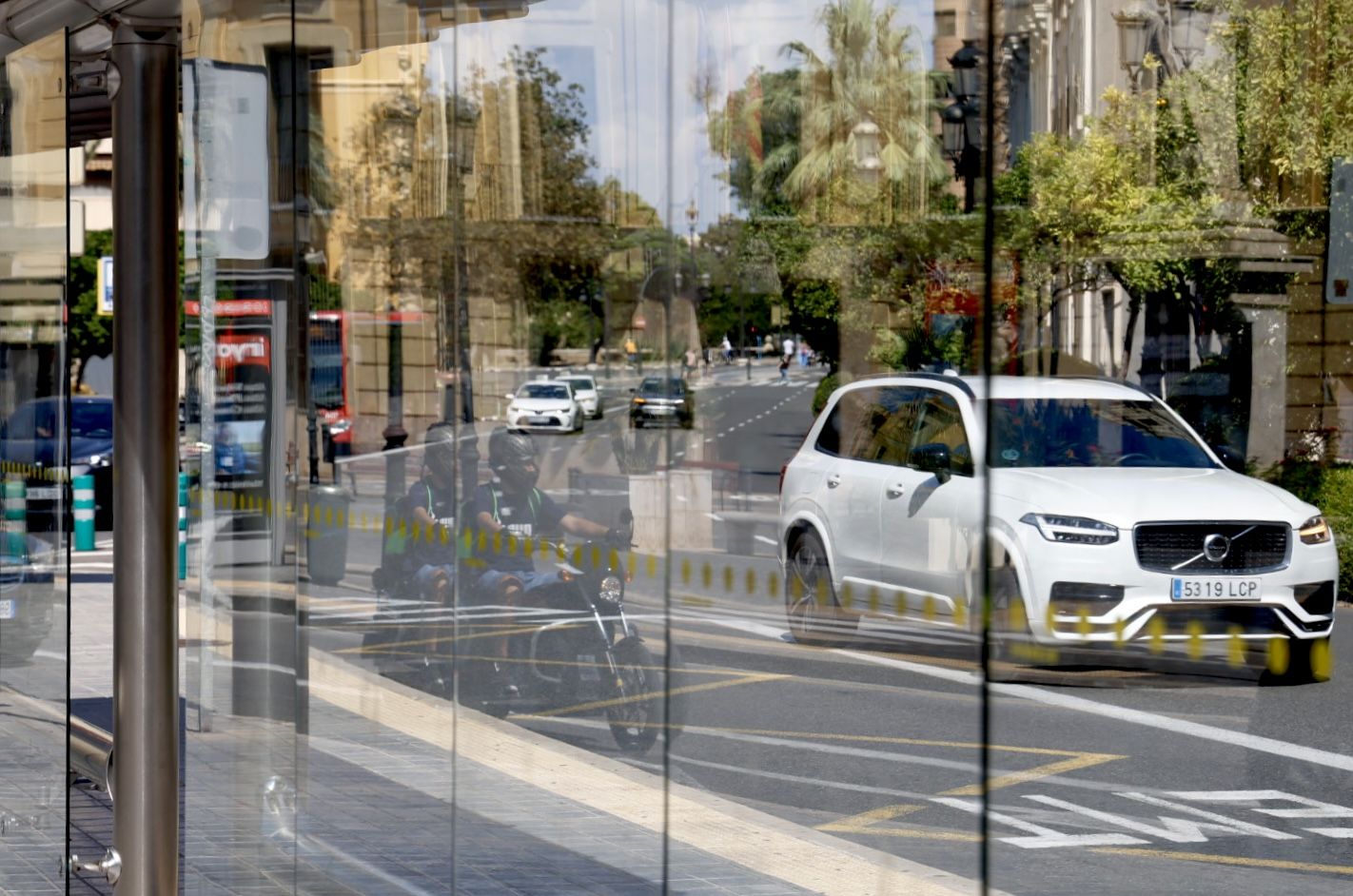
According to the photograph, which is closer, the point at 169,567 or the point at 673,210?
the point at 673,210

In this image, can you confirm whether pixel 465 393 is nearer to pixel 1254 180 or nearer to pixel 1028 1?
pixel 1028 1

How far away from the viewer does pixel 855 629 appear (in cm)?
293

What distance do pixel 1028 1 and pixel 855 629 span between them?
1068mm

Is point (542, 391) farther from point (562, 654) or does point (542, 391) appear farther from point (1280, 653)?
point (1280, 653)

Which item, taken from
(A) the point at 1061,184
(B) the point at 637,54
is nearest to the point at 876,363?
(A) the point at 1061,184

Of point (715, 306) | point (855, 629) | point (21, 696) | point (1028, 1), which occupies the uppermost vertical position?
point (1028, 1)

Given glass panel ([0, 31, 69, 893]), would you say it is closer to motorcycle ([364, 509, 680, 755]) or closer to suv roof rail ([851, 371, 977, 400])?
motorcycle ([364, 509, 680, 755])

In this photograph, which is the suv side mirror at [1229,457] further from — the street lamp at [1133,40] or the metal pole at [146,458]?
the metal pole at [146,458]

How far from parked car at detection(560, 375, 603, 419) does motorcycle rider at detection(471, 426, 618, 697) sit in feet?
0.60

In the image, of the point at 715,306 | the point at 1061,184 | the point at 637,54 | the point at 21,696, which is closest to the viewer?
the point at 1061,184

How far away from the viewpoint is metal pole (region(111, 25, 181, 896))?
13.6 feet

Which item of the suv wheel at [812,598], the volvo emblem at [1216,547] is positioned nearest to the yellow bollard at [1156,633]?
the volvo emblem at [1216,547]

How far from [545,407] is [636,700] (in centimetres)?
73

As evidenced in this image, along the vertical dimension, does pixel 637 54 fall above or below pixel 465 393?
above
